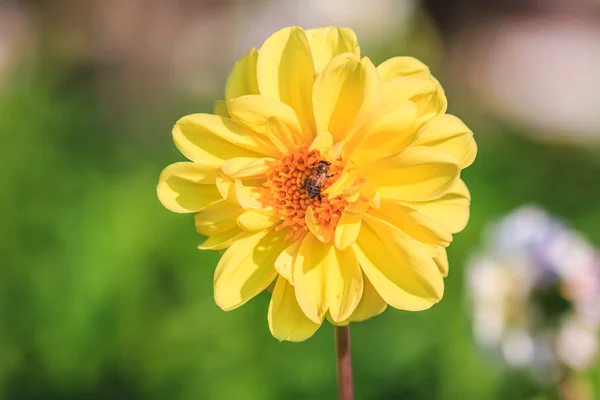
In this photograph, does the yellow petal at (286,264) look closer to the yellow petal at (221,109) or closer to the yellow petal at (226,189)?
the yellow petal at (226,189)

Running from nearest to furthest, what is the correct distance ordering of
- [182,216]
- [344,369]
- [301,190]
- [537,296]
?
[344,369] < [301,190] < [537,296] < [182,216]

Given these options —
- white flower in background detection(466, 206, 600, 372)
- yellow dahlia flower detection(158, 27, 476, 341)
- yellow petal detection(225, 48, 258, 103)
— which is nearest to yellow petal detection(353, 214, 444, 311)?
yellow dahlia flower detection(158, 27, 476, 341)

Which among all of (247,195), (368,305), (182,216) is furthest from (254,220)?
(182,216)

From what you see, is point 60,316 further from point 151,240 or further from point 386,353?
point 386,353

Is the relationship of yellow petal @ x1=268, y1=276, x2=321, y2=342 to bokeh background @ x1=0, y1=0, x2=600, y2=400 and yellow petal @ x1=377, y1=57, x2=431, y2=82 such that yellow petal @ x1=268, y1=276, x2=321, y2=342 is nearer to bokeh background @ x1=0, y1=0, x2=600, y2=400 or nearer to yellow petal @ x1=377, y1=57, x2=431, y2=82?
yellow petal @ x1=377, y1=57, x2=431, y2=82

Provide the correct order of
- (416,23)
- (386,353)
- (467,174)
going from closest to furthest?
(386,353) < (467,174) < (416,23)

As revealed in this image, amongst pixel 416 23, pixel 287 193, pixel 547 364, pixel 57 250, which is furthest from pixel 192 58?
pixel 287 193

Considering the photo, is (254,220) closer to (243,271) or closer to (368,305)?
(243,271)
